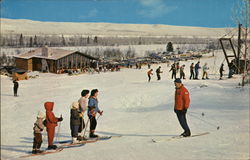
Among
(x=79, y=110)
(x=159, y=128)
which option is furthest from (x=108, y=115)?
(x=79, y=110)

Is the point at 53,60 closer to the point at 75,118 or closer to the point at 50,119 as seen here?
the point at 75,118

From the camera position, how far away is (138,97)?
11.6 meters

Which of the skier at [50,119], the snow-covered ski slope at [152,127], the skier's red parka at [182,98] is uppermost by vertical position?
the skier's red parka at [182,98]

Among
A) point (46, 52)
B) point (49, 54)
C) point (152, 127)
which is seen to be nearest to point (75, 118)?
point (152, 127)

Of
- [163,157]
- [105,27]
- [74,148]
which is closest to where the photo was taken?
[163,157]

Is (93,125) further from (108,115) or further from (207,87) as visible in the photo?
(207,87)

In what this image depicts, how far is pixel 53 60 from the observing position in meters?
33.5

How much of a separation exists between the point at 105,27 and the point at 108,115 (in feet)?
527

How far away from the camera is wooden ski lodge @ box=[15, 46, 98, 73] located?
33.6 meters

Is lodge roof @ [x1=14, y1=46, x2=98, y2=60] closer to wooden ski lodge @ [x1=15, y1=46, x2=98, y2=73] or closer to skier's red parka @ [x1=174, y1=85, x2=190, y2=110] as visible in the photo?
wooden ski lodge @ [x1=15, y1=46, x2=98, y2=73]

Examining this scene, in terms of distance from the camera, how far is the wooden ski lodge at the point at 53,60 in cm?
3359

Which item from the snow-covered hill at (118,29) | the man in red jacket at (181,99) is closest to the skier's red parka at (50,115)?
the man in red jacket at (181,99)

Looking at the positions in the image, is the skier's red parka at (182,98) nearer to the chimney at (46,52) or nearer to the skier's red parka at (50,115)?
the skier's red parka at (50,115)

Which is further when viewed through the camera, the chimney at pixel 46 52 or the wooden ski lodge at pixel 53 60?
the chimney at pixel 46 52
